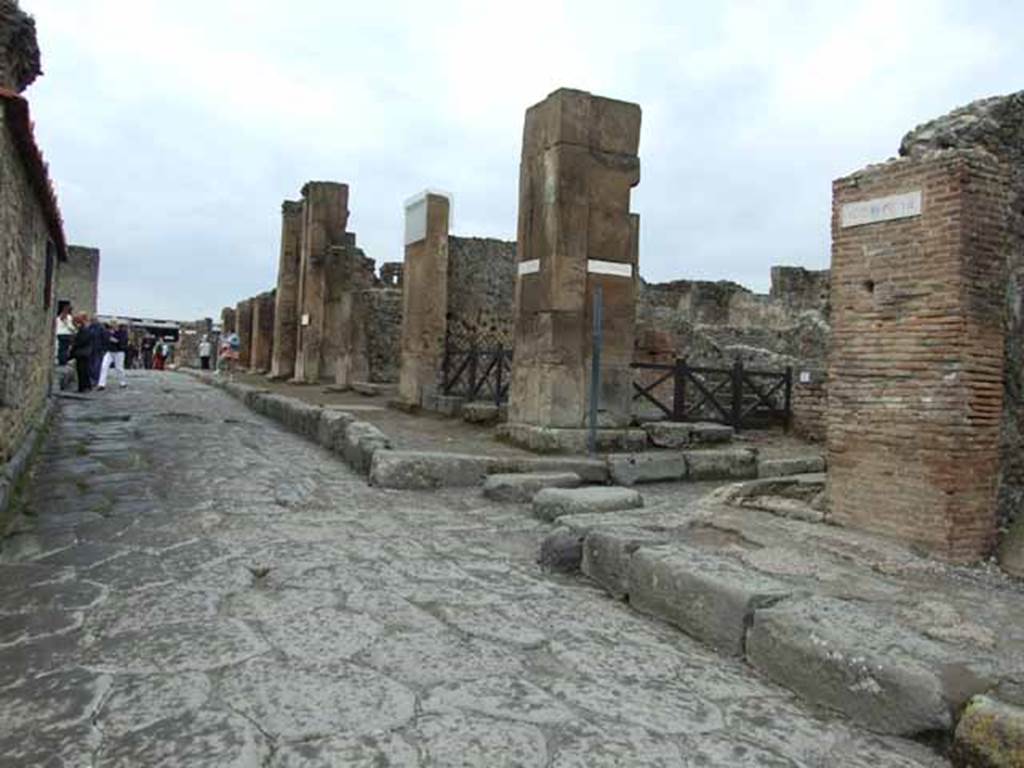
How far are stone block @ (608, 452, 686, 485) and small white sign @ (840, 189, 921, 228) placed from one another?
12.1 ft

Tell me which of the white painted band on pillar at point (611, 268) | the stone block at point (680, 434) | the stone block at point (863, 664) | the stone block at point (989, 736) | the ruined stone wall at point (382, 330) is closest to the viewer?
the stone block at point (989, 736)

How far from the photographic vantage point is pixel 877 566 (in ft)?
14.5

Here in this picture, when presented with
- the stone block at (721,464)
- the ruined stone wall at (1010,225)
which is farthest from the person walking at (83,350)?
the ruined stone wall at (1010,225)

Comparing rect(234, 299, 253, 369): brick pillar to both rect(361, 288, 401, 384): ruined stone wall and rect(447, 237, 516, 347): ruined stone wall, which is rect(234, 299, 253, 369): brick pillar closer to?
rect(361, 288, 401, 384): ruined stone wall

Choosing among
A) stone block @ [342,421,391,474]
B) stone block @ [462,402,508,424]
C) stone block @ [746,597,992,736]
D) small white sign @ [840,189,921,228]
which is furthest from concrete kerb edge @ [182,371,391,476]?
stone block @ [746,597,992,736]

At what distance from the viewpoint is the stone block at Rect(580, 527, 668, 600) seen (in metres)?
4.38

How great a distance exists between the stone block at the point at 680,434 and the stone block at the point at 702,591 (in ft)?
17.6

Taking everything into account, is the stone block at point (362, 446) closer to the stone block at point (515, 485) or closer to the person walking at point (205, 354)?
the stone block at point (515, 485)

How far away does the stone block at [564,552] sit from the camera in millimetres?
4848

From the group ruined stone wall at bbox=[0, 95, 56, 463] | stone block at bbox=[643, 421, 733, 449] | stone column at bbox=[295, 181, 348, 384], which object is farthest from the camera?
stone column at bbox=[295, 181, 348, 384]

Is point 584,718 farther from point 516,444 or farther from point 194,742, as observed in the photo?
point 516,444

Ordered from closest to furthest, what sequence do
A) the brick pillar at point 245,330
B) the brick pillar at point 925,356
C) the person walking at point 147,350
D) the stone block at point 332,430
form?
the brick pillar at point 925,356
the stone block at point 332,430
the brick pillar at point 245,330
the person walking at point 147,350

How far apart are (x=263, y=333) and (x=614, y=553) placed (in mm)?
24386

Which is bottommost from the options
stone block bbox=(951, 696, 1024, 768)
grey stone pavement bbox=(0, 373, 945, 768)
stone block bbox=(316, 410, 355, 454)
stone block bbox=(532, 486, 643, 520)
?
grey stone pavement bbox=(0, 373, 945, 768)
